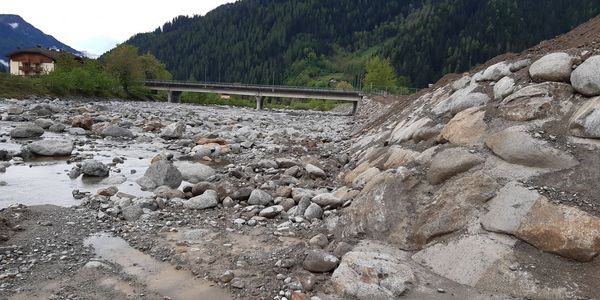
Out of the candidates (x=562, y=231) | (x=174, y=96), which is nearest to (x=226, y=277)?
(x=562, y=231)

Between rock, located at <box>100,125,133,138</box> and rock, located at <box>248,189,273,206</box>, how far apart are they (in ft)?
67.6

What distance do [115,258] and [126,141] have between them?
69.4ft

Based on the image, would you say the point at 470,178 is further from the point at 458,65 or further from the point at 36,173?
the point at 458,65

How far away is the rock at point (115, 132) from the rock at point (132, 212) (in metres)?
19.9

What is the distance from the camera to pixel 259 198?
12859 mm

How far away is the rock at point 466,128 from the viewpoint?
10246 millimetres

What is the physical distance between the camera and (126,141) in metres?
28.5

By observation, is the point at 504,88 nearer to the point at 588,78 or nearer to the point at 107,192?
the point at 588,78

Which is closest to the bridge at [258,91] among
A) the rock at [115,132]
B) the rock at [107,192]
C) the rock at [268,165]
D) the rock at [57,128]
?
the rock at [115,132]

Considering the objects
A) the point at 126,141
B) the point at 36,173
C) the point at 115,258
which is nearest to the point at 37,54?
the point at 126,141

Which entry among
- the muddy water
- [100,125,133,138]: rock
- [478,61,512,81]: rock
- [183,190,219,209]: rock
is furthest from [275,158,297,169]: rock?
[100,125,133,138]: rock

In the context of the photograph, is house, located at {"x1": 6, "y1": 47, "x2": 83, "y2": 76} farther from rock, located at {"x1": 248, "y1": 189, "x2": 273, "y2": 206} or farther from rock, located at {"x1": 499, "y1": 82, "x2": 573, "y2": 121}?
rock, located at {"x1": 499, "y1": 82, "x2": 573, "y2": 121}

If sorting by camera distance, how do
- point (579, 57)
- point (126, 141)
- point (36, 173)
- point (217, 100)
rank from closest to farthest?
point (579, 57)
point (36, 173)
point (126, 141)
point (217, 100)

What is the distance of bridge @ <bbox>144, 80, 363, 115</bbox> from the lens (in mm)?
95125
